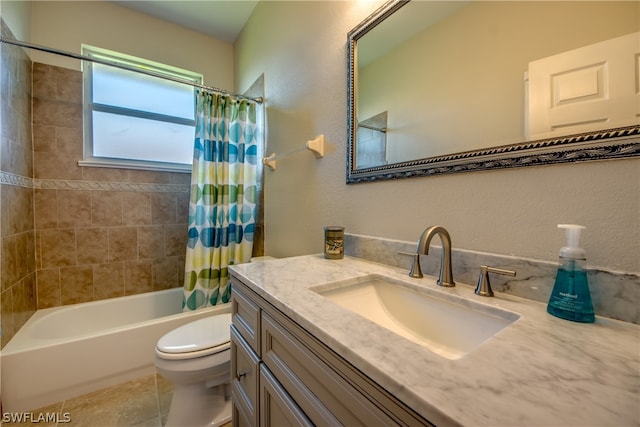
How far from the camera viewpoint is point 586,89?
1.72 ft

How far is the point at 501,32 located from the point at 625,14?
8.8 inches

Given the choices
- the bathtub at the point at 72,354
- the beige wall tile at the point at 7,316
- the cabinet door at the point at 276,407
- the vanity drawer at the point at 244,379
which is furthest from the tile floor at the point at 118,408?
the cabinet door at the point at 276,407

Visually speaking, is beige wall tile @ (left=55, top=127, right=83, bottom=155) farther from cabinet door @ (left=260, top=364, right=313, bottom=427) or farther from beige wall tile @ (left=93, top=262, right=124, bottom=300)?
cabinet door @ (left=260, top=364, right=313, bottom=427)

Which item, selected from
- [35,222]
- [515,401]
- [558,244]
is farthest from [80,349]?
[558,244]

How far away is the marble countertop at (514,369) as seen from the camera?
272 mm

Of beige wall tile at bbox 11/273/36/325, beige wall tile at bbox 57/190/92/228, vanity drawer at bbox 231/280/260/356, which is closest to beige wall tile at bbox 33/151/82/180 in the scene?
beige wall tile at bbox 57/190/92/228

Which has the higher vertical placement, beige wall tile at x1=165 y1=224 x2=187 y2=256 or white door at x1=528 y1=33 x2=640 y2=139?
white door at x1=528 y1=33 x2=640 y2=139

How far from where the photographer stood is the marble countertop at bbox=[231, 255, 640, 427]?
27 centimetres

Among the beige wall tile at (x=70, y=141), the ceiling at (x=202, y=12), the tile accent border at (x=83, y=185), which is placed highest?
the ceiling at (x=202, y=12)

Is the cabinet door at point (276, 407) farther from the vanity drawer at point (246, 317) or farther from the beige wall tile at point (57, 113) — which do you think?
the beige wall tile at point (57, 113)

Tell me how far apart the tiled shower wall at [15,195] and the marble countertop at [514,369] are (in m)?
1.80

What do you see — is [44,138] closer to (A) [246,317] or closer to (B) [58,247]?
(B) [58,247]

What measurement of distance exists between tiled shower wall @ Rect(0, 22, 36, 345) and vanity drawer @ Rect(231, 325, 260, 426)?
4.47 ft

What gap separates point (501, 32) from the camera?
651 mm
